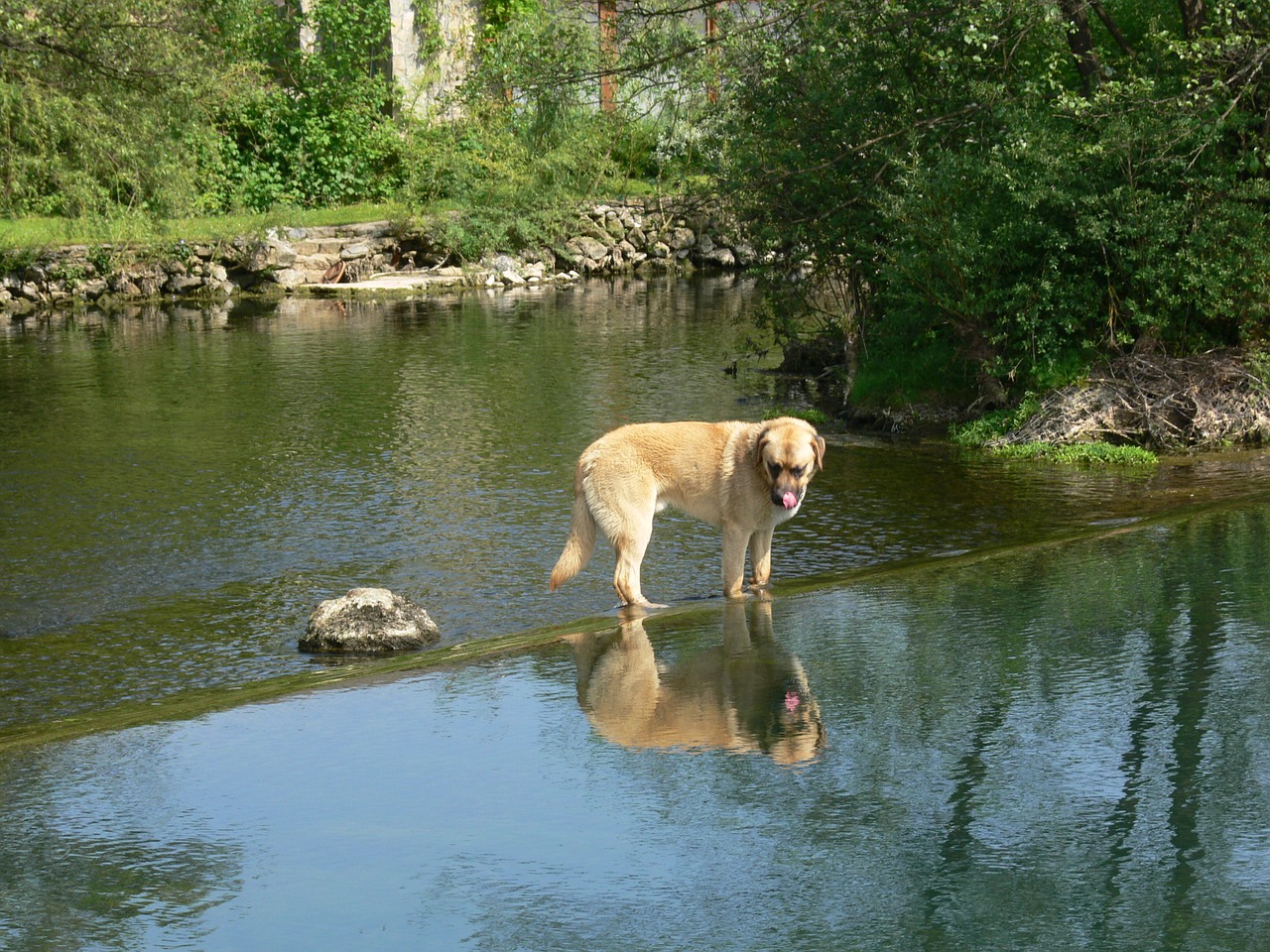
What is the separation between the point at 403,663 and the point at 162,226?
25.8m

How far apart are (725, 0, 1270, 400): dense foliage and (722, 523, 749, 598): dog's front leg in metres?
7.12

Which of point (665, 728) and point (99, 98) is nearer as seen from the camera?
point (665, 728)

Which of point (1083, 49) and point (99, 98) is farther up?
point (99, 98)

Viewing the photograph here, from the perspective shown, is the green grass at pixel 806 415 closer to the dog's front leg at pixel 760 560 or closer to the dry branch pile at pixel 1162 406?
the dry branch pile at pixel 1162 406

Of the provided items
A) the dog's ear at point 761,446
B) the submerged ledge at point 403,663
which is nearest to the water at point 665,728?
the submerged ledge at point 403,663

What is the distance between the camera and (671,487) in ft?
32.0

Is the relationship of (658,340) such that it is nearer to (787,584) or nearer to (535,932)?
(787,584)

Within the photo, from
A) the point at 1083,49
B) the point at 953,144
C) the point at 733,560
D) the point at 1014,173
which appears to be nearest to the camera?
the point at 733,560

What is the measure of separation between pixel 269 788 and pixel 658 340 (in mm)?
20455

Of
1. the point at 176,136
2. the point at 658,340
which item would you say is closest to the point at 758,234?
the point at 658,340

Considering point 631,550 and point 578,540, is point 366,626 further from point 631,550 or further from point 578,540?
point 631,550

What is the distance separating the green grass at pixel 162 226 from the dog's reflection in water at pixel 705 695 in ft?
84.0

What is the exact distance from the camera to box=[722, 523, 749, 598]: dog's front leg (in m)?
9.84

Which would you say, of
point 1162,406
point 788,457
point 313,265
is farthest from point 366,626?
point 313,265
